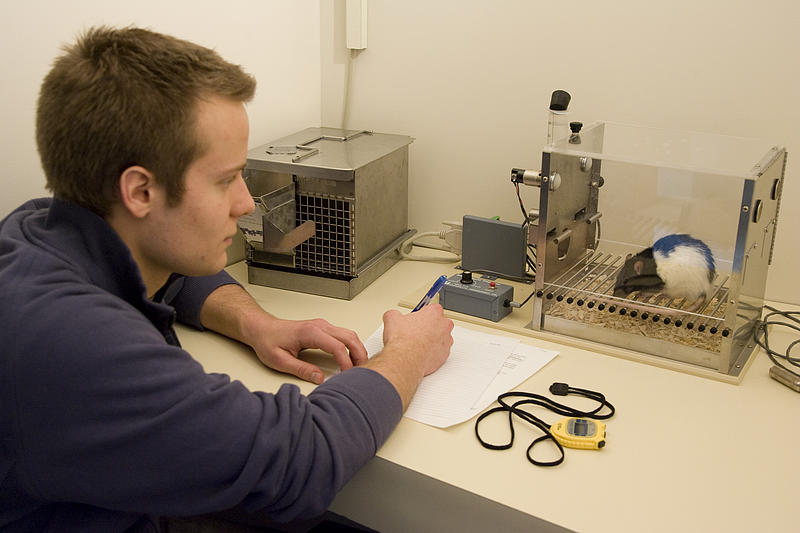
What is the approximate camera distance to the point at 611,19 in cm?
154

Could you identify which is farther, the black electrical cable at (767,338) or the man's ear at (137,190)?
the black electrical cable at (767,338)

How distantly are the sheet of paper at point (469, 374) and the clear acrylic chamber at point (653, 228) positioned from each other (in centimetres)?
12

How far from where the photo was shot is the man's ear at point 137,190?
85cm

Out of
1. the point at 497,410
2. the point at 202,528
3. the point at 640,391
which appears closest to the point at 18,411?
the point at 202,528

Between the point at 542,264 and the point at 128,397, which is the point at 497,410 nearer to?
the point at 542,264

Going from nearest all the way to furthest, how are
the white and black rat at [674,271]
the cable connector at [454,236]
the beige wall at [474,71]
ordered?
the white and black rat at [674,271]
the beige wall at [474,71]
the cable connector at [454,236]

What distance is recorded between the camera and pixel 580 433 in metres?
1.04

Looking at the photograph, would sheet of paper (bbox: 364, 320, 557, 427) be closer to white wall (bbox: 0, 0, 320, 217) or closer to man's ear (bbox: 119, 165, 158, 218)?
man's ear (bbox: 119, 165, 158, 218)

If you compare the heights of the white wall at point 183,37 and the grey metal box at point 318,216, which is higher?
the white wall at point 183,37

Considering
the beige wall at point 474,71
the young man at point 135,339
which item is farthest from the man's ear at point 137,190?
the beige wall at point 474,71

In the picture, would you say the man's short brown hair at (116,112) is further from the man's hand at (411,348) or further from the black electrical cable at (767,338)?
the black electrical cable at (767,338)

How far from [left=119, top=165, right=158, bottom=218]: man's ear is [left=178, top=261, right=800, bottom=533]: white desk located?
407 mm

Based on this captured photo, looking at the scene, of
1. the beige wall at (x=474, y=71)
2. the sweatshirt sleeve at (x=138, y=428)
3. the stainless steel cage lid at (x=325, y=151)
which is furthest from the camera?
the stainless steel cage lid at (x=325, y=151)

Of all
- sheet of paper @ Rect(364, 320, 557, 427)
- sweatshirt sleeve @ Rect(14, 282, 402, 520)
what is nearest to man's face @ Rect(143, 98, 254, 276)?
sweatshirt sleeve @ Rect(14, 282, 402, 520)
